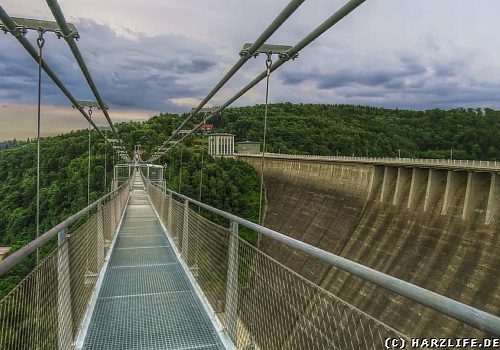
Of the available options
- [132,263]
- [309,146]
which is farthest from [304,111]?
[132,263]

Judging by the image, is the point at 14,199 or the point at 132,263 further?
the point at 14,199

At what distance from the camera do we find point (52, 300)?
4.82 ft

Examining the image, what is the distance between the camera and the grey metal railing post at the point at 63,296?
5.16ft

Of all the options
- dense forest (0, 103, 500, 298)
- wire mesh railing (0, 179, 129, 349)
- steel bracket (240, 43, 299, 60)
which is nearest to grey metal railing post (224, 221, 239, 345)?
wire mesh railing (0, 179, 129, 349)

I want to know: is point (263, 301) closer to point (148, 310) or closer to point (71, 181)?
point (148, 310)

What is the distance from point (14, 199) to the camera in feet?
52.7

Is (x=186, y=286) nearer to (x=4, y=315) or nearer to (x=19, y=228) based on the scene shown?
(x=4, y=315)

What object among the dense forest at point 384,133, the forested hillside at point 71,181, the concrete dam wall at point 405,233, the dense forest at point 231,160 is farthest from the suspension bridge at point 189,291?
the dense forest at point 384,133

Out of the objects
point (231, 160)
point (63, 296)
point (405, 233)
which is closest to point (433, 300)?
point (63, 296)

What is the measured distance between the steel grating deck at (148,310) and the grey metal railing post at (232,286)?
0.10 meters

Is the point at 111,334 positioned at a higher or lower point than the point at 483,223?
higher

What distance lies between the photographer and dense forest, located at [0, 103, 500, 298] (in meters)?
16.4

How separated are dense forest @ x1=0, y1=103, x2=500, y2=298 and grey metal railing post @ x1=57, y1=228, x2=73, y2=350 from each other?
531cm

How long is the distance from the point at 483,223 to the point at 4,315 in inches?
576
